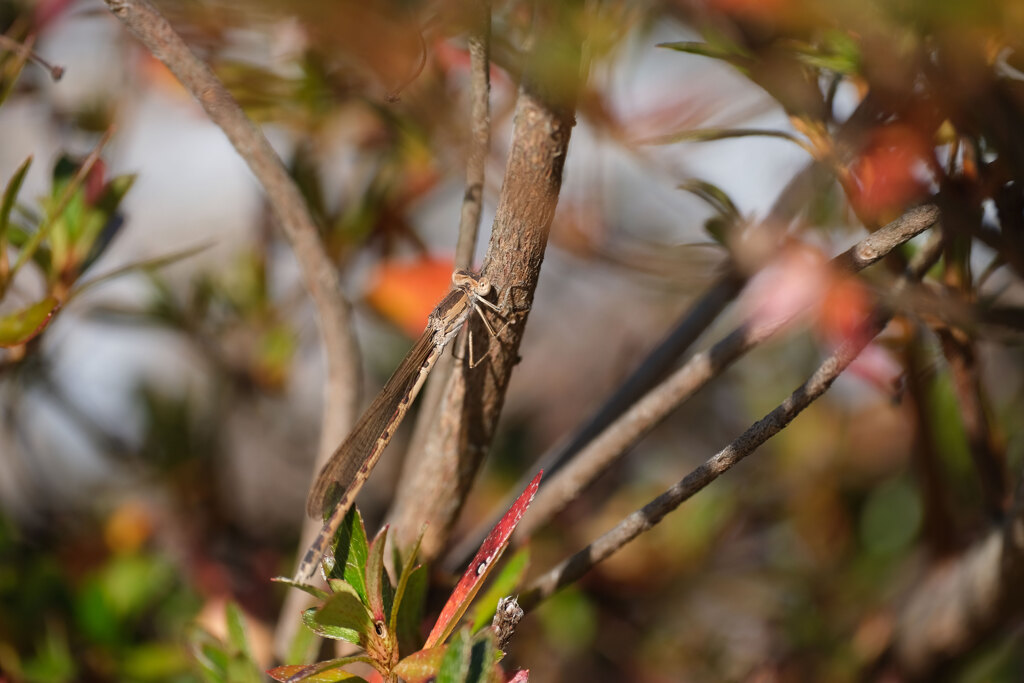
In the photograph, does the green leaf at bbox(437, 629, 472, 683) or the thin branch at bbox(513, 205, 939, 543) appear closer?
the green leaf at bbox(437, 629, 472, 683)

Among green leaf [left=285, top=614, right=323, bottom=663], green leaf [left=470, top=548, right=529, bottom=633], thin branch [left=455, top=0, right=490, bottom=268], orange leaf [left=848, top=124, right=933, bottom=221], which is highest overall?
orange leaf [left=848, top=124, right=933, bottom=221]

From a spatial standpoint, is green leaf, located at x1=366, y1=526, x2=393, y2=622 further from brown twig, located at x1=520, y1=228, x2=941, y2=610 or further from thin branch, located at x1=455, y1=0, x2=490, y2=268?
thin branch, located at x1=455, y1=0, x2=490, y2=268

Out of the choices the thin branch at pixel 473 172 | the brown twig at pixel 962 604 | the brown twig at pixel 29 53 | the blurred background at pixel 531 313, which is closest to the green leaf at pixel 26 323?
the blurred background at pixel 531 313

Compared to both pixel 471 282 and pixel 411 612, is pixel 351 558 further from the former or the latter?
pixel 471 282

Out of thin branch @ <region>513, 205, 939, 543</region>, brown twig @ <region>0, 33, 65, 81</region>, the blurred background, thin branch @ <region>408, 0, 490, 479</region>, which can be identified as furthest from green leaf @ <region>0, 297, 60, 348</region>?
thin branch @ <region>513, 205, 939, 543</region>

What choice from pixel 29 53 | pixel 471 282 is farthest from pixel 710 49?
pixel 29 53

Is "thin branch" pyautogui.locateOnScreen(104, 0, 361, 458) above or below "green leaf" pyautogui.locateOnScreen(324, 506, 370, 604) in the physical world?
above

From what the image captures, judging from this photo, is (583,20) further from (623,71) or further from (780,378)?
(780,378)

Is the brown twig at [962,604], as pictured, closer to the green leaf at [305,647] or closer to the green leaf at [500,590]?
the green leaf at [500,590]
